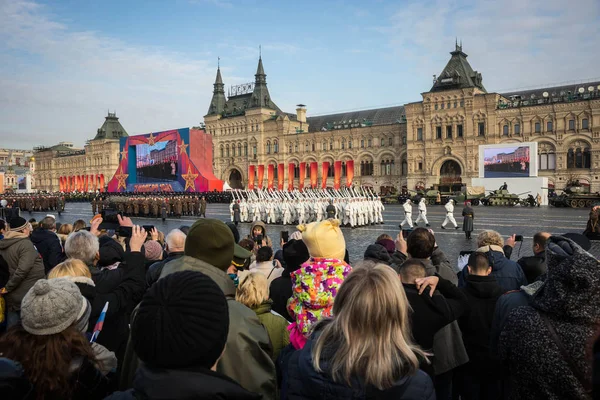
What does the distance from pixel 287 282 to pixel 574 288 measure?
222 centimetres

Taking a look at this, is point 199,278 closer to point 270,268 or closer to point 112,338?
point 112,338

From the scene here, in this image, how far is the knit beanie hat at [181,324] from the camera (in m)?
1.48

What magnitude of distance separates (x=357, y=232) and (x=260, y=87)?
48845mm

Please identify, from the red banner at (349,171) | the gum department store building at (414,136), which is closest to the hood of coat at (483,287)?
the gum department store building at (414,136)

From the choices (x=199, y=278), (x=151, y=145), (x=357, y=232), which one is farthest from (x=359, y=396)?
(x=151, y=145)

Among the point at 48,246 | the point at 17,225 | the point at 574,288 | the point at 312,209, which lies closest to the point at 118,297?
the point at 574,288

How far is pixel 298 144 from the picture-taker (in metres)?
57.5

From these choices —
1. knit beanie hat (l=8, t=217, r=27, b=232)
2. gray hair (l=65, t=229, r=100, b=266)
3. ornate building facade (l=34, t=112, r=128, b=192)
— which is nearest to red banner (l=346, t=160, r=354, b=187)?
ornate building facade (l=34, t=112, r=128, b=192)

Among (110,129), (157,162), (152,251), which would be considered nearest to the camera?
(152,251)

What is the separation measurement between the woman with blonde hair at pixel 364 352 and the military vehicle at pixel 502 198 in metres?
35.2

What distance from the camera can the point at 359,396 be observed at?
167cm

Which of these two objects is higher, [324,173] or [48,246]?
[324,173]

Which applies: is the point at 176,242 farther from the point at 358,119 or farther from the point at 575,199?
the point at 358,119

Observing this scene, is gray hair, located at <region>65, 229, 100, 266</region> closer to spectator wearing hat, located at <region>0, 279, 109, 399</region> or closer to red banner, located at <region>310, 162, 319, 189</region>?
spectator wearing hat, located at <region>0, 279, 109, 399</region>
